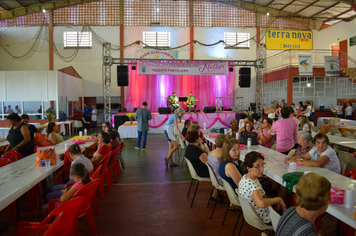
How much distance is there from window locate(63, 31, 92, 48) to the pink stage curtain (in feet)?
10.4

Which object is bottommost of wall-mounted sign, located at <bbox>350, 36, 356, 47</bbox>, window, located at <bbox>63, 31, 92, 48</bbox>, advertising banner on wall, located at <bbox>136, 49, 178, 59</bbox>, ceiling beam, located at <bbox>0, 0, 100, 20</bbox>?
advertising banner on wall, located at <bbox>136, 49, 178, 59</bbox>

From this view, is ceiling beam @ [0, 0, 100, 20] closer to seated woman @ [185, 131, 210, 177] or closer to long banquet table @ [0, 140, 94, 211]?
long banquet table @ [0, 140, 94, 211]

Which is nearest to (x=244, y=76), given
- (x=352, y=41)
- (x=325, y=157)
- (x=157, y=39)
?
(x=157, y=39)

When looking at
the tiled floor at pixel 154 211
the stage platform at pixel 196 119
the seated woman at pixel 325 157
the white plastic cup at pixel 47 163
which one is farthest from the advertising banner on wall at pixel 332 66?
the white plastic cup at pixel 47 163

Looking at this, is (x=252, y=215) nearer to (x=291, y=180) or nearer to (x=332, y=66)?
(x=291, y=180)

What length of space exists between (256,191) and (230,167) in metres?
0.61

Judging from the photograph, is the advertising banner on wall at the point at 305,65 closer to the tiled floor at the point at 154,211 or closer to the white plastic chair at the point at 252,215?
the tiled floor at the point at 154,211

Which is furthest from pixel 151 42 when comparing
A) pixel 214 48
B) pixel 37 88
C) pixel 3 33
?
pixel 3 33

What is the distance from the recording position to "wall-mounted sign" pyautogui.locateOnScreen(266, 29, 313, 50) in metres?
11.0

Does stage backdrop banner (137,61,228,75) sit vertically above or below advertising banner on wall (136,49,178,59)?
below

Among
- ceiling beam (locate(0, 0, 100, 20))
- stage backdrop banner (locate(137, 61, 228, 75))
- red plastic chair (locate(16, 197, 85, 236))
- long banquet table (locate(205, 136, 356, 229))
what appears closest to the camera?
long banquet table (locate(205, 136, 356, 229))

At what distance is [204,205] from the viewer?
3809mm

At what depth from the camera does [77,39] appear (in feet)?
51.4

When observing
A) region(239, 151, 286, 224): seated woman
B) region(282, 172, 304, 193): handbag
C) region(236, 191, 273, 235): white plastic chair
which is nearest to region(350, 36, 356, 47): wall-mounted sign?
region(282, 172, 304, 193): handbag
